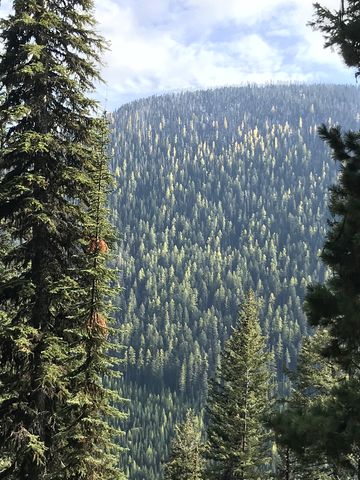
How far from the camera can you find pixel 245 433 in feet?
88.0

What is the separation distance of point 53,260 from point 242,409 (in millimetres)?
18378

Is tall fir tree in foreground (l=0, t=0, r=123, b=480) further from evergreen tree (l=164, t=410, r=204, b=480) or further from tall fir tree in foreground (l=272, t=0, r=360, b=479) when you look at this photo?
evergreen tree (l=164, t=410, r=204, b=480)

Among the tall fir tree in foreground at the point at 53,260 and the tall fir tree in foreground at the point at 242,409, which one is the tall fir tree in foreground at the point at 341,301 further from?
the tall fir tree in foreground at the point at 242,409

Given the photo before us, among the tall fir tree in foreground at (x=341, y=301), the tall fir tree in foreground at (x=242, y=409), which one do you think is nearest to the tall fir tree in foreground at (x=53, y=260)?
the tall fir tree in foreground at (x=341, y=301)

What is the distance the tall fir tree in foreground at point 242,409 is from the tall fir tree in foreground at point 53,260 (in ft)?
52.2

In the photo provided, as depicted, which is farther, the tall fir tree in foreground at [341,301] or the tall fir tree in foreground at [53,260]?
the tall fir tree in foreground at [53,260]

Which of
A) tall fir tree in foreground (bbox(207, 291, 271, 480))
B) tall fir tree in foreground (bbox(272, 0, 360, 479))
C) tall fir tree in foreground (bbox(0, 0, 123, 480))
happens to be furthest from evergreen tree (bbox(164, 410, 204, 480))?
tall fir tree in foreground (bbox(272, 0, 360, 479))

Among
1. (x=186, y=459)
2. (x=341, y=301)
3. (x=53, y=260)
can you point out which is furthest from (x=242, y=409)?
(x=341, y=301)

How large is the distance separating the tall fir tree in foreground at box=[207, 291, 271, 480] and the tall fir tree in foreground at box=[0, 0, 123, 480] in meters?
15.9

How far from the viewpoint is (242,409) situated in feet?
88.8

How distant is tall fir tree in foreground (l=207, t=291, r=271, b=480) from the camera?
2652 centimetres

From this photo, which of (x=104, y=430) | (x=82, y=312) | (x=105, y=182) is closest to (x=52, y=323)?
(x=82, y=312)

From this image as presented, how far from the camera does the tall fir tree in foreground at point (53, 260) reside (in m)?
11.3

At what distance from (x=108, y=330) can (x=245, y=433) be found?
17.6 metres
